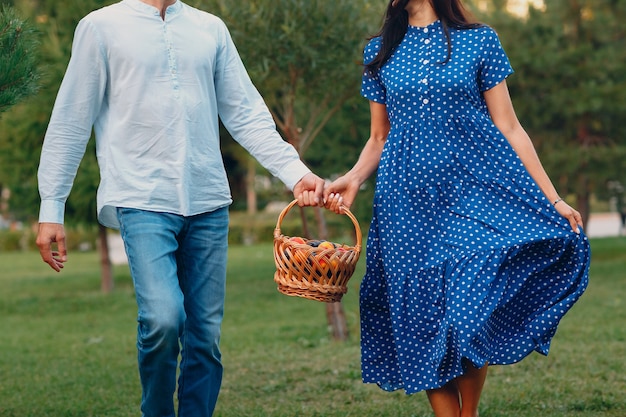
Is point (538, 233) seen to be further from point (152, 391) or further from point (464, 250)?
point (152, 391)

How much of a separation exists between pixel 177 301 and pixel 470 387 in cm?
125

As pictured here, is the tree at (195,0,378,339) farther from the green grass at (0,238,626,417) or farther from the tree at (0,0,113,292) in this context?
the tree at (0,0,113,292)

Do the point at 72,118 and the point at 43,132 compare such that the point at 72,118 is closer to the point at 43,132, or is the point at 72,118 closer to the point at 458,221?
the point at 458,221

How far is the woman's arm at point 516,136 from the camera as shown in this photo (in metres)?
3.86

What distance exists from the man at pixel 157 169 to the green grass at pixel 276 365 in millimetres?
1596

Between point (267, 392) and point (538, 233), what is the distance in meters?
2.72

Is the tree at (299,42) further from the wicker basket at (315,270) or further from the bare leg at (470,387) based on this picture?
the bare leg at (470,387)

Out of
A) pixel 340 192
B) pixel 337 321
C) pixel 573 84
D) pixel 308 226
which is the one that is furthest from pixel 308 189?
pixel 573 84

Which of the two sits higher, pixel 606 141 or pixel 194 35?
pixel 194 35

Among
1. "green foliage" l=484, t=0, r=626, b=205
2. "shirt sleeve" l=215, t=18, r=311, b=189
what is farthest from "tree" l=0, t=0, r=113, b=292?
"shirt sleeve" l=215, t=18, r=311, b=189

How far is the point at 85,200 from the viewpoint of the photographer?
1255 centimetres

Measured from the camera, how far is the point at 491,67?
387 centimetres

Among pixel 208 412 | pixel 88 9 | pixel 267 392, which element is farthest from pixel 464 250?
pixel 88 9

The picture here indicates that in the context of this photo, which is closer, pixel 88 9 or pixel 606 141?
pixel 88 9
